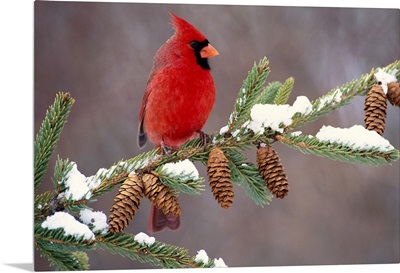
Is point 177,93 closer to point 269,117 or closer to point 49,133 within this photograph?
point 269,117

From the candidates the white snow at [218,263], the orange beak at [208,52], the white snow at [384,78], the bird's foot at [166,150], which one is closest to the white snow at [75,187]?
the bird's foot at [166,150]

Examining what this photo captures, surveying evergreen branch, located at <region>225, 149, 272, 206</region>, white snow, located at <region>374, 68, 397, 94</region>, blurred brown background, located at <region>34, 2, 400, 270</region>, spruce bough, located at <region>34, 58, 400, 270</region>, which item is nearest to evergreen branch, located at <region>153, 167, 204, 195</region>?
spruce bough, located at <region>34, 58, 400, 270</region>

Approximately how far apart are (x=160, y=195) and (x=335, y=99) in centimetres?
65

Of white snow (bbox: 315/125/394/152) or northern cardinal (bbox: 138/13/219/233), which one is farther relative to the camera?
northern cardinal (bbox: 138/13/219/233)

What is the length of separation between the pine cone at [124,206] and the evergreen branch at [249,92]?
0.37 m

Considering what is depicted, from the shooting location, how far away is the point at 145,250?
69.8 inches

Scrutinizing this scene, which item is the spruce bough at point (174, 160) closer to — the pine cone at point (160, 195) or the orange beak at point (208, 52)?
the pine cone at point (160, 195)

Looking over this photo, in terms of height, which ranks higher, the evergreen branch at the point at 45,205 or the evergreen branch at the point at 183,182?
the evergreen branch at the point at 183,182

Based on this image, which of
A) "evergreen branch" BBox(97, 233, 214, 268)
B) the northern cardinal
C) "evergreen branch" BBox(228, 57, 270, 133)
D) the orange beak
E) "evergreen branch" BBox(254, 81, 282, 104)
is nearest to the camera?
"evergreen branch" BBox(97, 233, 214, 268)

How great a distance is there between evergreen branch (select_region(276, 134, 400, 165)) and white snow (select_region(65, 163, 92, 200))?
1.96 ft

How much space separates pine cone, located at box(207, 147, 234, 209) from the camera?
1.70 metres

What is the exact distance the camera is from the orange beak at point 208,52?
7.59 feet

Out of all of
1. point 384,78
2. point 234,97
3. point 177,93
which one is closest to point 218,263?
point 177,93

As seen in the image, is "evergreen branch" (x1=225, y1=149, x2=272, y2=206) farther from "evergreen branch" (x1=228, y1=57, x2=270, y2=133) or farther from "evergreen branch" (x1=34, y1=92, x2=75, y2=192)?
"evergreen branch" (x1=34, y1=92, x2=75, y2=192)
